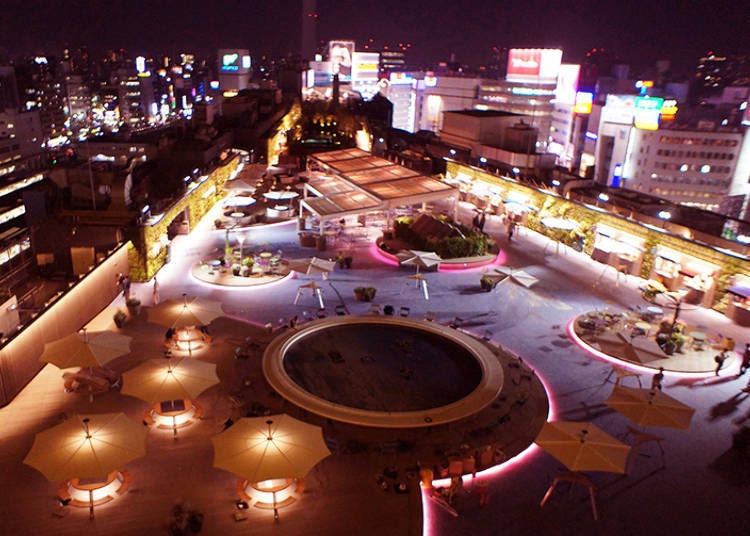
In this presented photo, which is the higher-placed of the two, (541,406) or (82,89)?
(82,89)

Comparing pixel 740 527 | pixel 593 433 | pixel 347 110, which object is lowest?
pixel 740 527

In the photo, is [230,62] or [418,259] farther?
[230,62]

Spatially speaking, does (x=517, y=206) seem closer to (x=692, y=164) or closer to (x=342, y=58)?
(x=692, y=164)

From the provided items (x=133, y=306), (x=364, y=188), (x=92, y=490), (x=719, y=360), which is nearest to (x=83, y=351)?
(x=92, y=490)

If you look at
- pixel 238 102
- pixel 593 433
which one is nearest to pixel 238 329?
pixel 593 433

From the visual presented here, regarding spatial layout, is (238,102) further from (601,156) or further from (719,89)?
(719,89)

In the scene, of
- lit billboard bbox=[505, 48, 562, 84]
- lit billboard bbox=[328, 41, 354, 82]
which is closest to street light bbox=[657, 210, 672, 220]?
lit billboard bbox=[505, 48, 562, 84]
